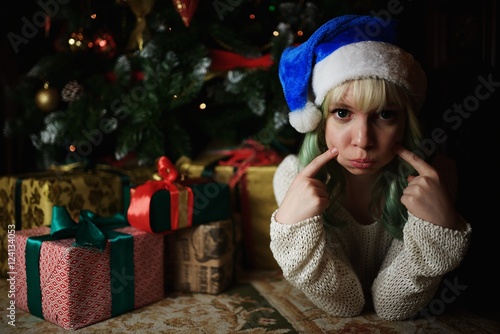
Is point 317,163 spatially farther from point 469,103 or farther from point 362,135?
point 469,103

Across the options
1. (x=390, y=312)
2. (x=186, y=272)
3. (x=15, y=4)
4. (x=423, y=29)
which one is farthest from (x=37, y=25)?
(x=390, y=312)

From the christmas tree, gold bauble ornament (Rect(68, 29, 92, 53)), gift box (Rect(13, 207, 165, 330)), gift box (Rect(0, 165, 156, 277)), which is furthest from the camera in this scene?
gold bauble ornament (Rect(68, 29, 92, 53))

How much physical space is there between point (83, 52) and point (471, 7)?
1.26m

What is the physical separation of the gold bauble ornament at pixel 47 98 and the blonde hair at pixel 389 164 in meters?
0.95

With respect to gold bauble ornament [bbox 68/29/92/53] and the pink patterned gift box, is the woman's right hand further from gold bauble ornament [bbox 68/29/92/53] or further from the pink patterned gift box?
gold bauble ornament [bbox 68/29/92/53]

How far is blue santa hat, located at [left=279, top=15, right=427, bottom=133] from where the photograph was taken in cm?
92

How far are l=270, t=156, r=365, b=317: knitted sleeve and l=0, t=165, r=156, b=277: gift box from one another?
21.4 inches

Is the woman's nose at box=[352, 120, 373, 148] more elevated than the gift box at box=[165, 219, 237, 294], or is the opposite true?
the woman's nose at box=[352, 120, 373, 148]

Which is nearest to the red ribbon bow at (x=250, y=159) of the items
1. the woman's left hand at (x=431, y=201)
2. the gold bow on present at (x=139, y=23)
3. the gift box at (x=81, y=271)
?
the gift box at (x=81, y=271)

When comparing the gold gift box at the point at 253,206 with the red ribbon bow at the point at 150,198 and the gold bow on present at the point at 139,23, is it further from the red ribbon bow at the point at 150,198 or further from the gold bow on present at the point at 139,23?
the gold bow on present at the point at 139,23

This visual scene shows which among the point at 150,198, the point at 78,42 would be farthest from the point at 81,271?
the point at 78,42

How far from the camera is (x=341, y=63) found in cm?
93

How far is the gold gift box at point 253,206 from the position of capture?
1.42 meters

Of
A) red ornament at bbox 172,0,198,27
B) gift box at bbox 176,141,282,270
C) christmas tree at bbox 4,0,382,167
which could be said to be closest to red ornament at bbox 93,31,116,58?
christmas tree at bbox 4,0,382,167
